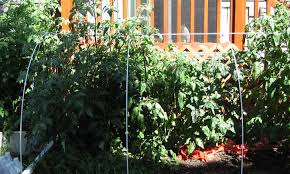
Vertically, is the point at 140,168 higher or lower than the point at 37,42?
lower

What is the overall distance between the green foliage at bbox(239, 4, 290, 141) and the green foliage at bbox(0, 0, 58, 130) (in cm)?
254

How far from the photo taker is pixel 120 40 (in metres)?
5.07

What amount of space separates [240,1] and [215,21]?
2.27ft

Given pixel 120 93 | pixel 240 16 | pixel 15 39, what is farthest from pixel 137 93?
pixel 240 16

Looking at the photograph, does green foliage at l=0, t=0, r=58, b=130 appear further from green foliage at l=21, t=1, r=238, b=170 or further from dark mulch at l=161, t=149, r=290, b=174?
dark mulch at l=161, t=149, r=290, b=174

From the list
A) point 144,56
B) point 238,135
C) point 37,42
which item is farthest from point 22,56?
point 238,135

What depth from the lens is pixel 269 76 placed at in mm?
5172

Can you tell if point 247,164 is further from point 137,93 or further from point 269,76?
point 137,93

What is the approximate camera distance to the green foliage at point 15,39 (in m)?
5.97

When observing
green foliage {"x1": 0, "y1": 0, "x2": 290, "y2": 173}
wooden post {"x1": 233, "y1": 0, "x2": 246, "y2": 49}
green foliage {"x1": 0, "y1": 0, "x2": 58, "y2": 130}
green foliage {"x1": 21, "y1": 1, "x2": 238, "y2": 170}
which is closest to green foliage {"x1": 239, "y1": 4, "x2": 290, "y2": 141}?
green foliage {"x1": 0, "y1": 0, "x2": 290, "y2": 173}

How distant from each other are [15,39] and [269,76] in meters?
3.07

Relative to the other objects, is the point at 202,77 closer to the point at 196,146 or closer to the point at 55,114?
the point at 196,146

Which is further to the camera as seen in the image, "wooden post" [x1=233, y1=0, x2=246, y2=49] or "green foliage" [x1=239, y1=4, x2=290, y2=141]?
"wooden post" [x1=233, y1=0, x2=246, y2=49]

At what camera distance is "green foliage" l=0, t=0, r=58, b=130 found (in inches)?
235
